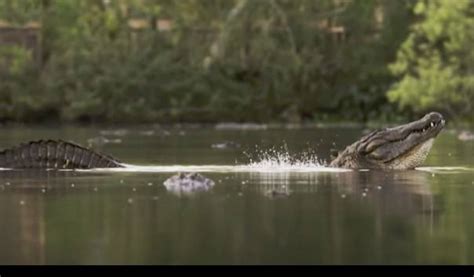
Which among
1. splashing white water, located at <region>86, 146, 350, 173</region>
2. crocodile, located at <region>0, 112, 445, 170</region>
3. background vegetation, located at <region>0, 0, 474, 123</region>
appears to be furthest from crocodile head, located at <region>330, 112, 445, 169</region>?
background vegetation, located at <region>0, 0, 474, 123</region>

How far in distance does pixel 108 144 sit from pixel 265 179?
1642 cm

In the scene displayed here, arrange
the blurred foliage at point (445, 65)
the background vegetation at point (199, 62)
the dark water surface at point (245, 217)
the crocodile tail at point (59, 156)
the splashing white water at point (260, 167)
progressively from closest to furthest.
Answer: the dark water surface at point (245, 217) → the splashing white water at point (260, 167) → the crocodile tail at point (59, 156) → the blurred foliage at point (445, 65) → the background vegetation at point (199, 62)

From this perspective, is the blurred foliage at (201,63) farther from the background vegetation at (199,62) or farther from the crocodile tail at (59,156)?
the crocodile tail at (59,156)

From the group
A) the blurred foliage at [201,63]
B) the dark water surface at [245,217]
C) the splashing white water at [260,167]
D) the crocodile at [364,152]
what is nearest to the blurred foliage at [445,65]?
the blurred foliage at [201,63]

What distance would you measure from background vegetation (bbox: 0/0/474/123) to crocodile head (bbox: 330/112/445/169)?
36384 millimetres

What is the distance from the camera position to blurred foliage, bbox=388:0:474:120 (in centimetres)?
5022

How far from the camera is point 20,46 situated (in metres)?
60.7

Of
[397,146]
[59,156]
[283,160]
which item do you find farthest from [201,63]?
[397,146]

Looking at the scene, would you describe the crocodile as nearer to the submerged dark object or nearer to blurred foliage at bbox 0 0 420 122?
the submerged dark object

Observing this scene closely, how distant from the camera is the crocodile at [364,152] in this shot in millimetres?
22188

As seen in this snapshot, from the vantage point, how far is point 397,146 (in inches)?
879

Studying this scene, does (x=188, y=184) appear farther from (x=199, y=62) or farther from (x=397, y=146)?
Result: (x=199, y=62)

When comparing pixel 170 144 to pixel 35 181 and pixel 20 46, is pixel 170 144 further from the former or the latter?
pixel 20 46

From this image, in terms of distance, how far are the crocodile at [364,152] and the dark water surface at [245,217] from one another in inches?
21.3
